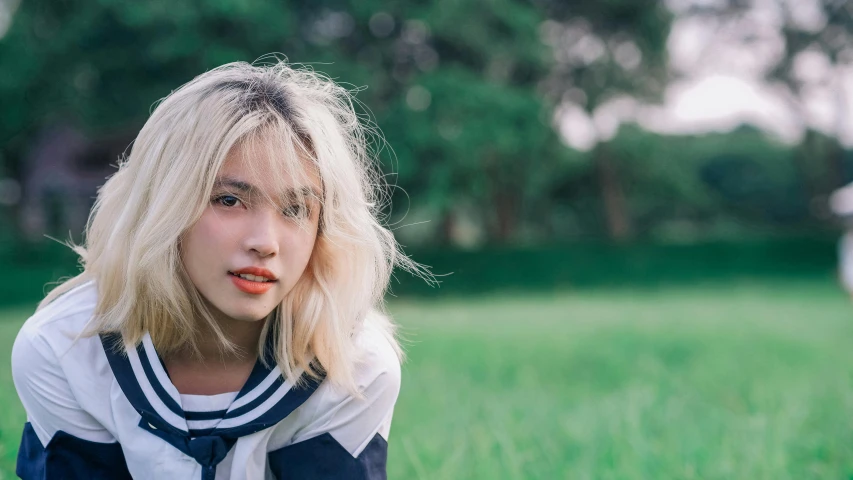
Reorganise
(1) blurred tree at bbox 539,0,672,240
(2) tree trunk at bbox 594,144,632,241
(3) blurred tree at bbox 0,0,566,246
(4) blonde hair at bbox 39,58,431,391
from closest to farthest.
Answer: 1. (4) blonde hair at bbox 39,58,431,391
2. (3) blurred tree at bbox 0,0,566,246
3. (1) blurred tree at bbox 539,0,672,240
4. (2) tree trunk at bbox 594,144,632,241

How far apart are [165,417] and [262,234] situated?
0.41 meters

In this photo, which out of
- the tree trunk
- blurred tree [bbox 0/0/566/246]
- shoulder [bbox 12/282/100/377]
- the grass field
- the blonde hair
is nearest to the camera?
the blonde hair

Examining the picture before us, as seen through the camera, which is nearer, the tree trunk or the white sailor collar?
the white sailor collar

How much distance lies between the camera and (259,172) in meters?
1.61

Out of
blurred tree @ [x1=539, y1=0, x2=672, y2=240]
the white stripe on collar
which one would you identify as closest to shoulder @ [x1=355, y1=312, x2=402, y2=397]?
the white stripe on collar

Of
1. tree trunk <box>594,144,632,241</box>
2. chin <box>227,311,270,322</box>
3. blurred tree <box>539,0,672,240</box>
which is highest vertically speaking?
blurred tree <box>539,0,672,240</box>

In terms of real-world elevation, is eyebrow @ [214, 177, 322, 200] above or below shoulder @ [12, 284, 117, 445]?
above

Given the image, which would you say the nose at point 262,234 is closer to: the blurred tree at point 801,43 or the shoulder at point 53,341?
the shoulder at point 53,341

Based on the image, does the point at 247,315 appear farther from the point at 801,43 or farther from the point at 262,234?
the point at 801,43

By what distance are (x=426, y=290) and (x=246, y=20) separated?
21.5 ft

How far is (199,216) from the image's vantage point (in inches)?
61.9

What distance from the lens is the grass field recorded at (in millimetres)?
3068

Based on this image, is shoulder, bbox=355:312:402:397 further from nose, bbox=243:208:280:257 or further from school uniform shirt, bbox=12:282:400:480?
nose, bbox=243:208:280:257

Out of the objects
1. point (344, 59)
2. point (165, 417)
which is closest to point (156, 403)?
point (165, 417)
